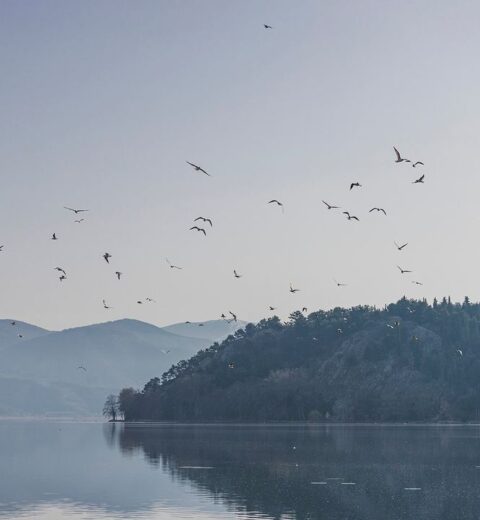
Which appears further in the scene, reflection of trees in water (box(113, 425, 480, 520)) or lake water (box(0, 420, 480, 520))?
reflection of trees in water (box(113, 425, 480, 520))

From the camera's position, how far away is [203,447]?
584 ft

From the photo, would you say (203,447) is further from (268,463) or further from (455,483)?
(455,483)

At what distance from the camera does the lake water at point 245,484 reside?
80688mm

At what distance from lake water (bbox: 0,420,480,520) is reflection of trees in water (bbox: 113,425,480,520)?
9 cm

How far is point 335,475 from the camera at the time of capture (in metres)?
112

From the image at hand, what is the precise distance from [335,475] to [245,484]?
42.7 ft

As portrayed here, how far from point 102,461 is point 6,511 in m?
65.2

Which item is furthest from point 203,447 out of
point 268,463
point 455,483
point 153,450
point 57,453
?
point 455,483

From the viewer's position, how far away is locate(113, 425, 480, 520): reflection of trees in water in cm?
8212

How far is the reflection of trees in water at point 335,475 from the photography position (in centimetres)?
8212

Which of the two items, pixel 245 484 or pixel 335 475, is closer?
pixel 245 484

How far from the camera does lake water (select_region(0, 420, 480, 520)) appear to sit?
80.7 metres

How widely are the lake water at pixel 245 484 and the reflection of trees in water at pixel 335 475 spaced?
0.30 ft

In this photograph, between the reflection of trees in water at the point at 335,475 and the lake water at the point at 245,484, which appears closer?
the lake water at the point at 245,484
